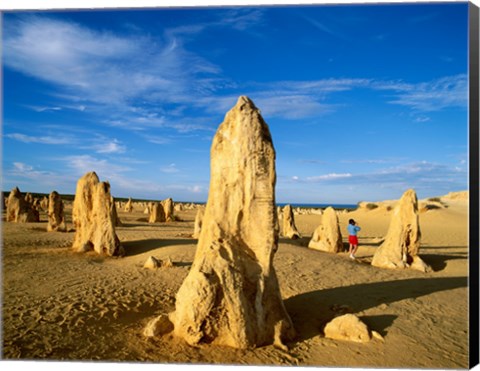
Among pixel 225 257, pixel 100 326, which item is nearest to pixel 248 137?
pixel 225 257

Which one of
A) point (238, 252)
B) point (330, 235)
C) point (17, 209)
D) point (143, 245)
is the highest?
point (17, 209)

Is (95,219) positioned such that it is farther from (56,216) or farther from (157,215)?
(157,215)

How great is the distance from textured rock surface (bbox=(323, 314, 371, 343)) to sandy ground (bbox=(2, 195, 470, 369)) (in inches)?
4.8

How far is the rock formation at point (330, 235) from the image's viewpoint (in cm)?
1344

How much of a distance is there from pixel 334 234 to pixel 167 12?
10.5m

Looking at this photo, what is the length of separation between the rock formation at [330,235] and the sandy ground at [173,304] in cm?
155

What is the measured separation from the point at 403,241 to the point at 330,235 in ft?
10.4

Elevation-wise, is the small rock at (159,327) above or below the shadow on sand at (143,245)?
below

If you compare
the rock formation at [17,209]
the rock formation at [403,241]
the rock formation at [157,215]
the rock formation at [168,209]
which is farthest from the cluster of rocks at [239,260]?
the rock formation at [168,209]

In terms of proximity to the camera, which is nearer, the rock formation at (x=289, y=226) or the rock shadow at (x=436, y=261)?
the rock shadow at (x=436, y=261)

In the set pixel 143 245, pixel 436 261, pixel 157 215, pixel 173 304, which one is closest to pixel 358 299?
pixel 173 304

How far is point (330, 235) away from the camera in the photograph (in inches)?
535

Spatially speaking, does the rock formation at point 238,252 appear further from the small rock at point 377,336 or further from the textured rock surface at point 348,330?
the small rock at point 377,336

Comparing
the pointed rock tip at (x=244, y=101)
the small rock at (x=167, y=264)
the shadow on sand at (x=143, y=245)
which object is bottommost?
the small rock at (x=167, y=264)
